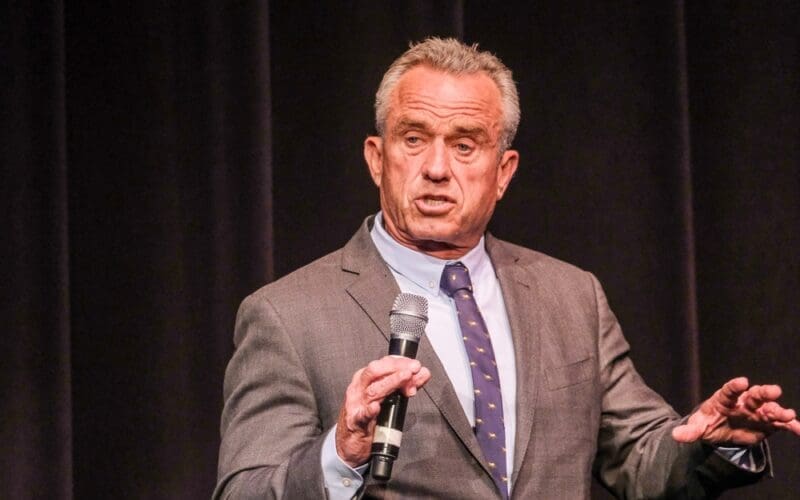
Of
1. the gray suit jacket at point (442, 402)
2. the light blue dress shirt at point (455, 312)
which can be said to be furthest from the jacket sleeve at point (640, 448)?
the light blue dress shirt at point (455, 312)

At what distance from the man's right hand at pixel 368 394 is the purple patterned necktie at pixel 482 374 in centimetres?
39

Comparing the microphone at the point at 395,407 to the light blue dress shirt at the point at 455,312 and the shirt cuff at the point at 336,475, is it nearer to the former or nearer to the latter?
the shirt cuff at the point at 336,475

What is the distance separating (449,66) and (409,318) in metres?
0.81

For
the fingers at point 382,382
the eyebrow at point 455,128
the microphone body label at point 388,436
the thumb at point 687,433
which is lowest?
the thumb at point 687,433

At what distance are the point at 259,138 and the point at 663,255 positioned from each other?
3.69ft

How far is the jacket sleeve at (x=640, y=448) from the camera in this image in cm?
222

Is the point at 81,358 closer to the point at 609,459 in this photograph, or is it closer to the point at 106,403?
the point at 106,403

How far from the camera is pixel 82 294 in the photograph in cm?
277

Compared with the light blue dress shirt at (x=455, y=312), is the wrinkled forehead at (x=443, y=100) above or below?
above

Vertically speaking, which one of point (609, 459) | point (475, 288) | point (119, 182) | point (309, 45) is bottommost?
point (609, 459)

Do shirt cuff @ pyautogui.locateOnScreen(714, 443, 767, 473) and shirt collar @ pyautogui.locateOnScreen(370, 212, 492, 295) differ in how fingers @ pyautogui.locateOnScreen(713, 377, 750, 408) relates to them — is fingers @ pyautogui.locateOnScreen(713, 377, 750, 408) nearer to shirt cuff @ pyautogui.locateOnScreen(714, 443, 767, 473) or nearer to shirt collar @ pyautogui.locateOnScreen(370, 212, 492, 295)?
shirt cuff @ pyautogui.locateOnScreen(714, 443, 767, 473)

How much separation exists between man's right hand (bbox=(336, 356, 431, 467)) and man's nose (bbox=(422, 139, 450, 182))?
0.68m

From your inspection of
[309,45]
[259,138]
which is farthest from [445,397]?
[309,45]

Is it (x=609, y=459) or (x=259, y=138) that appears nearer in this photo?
(x=609, y=459)
